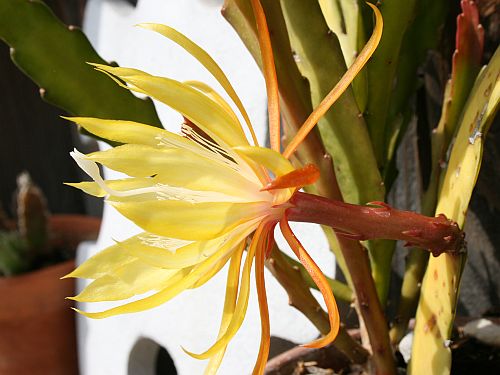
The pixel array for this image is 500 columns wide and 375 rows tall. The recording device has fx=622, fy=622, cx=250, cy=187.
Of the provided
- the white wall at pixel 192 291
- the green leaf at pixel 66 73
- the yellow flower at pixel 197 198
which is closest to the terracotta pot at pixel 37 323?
the white wall at pixel 192 291

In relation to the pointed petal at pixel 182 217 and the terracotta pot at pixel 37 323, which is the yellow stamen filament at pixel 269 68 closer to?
the pointed petal at pixel 182 217

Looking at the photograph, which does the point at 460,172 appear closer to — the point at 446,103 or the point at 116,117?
the point at 446,103

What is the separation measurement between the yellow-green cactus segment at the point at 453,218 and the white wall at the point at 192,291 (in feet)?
0.71

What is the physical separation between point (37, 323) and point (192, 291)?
580 millimetres

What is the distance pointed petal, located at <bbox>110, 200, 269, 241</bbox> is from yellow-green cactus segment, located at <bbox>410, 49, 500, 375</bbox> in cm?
17

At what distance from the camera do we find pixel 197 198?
0.39 metres

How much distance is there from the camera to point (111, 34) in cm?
102

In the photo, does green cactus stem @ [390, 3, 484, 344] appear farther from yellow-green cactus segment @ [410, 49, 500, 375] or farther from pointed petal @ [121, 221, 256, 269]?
pointed petal @ [121, 221, 256, 269]

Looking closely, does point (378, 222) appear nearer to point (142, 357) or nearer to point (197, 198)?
point (197, 198)

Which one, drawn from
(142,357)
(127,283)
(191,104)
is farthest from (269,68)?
(142,357)

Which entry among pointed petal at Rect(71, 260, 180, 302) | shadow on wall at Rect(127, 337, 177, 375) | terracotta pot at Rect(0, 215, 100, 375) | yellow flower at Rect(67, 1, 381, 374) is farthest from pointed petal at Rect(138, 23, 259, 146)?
terracotta pot at Rect(0, 215, 100, 375)

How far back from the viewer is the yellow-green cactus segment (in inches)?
16.2

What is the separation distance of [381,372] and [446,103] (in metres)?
0.23

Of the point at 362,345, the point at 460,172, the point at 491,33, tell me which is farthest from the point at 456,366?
the point at 491,33
